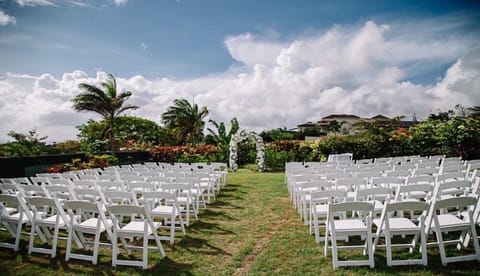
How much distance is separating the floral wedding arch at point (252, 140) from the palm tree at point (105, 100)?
23.8 ft

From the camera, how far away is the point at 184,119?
1104 inches

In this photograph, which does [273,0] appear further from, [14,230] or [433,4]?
[14,230]

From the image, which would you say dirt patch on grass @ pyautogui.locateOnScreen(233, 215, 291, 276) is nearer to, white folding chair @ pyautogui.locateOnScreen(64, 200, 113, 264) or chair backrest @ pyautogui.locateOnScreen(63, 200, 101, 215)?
white folding chair @ pyautogui.locateOnScreen(64, 200, 113, 264)

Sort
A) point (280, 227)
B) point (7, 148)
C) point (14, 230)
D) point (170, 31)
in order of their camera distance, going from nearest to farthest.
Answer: point (14, 230) → point (280, 227) → point (170, 31) → point (7, 148)

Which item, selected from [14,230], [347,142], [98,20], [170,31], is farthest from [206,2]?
[347,142]

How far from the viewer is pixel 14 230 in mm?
4934

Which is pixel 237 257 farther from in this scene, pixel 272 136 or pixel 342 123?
pixel 342 123

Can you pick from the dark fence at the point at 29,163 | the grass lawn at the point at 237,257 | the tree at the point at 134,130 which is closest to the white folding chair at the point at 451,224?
the grass lawn at the point at 237,257

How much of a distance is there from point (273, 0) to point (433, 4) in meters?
6.37

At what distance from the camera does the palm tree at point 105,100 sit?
18.5 metres

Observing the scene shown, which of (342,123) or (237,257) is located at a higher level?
(342,123)

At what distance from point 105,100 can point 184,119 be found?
32.1ft

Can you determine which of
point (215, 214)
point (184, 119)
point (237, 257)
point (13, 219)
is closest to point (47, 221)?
point (13, 219)

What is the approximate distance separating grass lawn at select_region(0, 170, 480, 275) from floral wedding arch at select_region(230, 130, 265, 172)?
1071 centimetres
